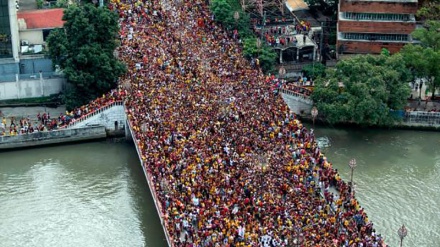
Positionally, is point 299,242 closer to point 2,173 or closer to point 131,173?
point 131,173

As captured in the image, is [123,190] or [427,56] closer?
[123,190]

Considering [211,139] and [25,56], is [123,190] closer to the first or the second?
[211,139]

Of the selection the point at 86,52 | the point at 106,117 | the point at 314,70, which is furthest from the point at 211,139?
the point at 314,70

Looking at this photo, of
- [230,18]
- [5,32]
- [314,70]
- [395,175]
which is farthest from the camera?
[230,18]

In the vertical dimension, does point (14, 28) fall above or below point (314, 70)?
above

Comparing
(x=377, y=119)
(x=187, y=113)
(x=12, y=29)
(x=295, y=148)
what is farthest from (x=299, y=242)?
(x=12, y=29)

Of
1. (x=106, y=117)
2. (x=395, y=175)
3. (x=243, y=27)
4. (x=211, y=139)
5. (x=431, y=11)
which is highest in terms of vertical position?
(x=431, y=11)
